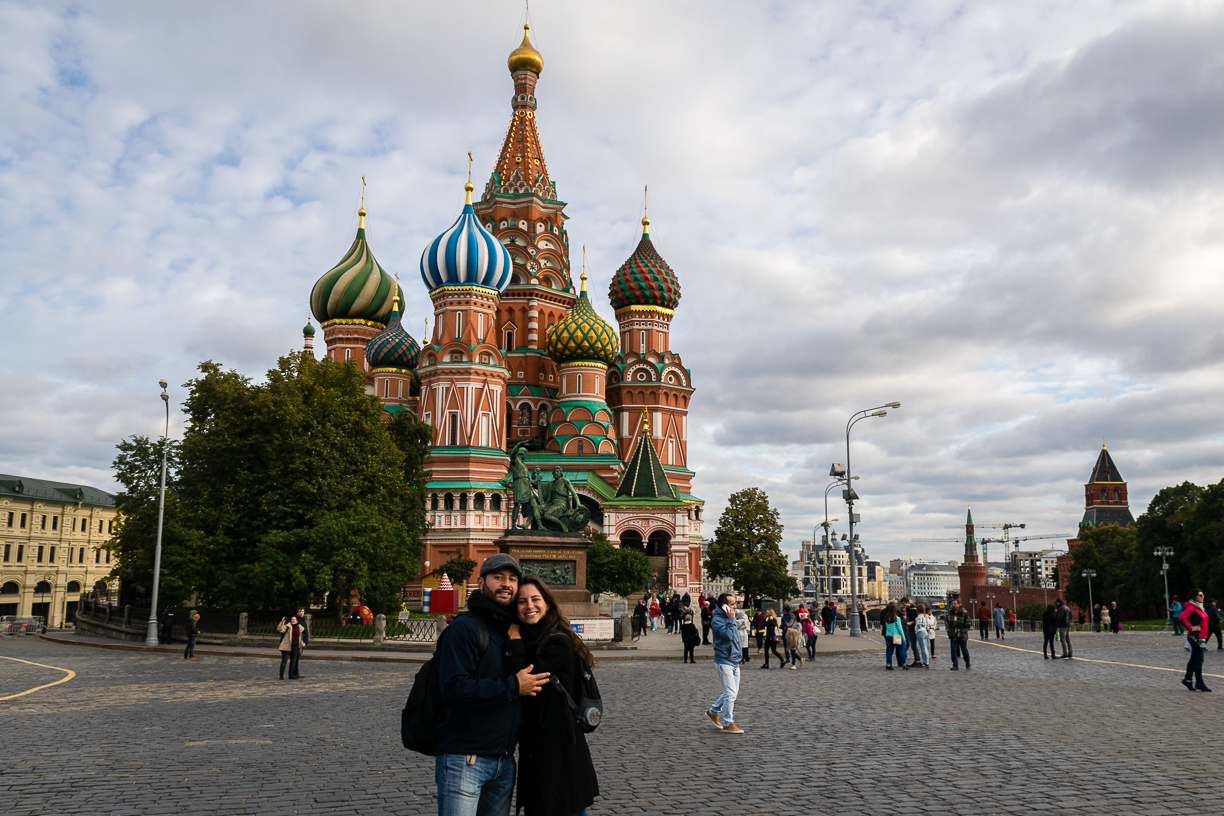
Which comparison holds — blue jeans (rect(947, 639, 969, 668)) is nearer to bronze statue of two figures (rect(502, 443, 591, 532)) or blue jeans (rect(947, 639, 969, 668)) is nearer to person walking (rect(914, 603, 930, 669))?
person walking (rect(914, 603, 930, 669))

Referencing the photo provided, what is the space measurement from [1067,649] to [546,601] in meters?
23.4

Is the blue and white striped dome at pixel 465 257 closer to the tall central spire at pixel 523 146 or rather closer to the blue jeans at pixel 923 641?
the tall central spire at pixel 523 146

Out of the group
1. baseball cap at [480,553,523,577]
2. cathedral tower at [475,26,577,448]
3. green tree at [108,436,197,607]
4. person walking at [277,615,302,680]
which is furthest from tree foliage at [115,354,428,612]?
cathedral tower at [475,26,577,448]

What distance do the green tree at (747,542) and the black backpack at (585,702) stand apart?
188 ft

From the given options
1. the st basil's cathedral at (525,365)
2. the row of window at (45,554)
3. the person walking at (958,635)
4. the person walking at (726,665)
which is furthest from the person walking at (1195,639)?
the row of window at (45,554)

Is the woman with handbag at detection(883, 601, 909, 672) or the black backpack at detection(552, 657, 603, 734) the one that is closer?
the black backpack at detection(552, 657, 603, 734)

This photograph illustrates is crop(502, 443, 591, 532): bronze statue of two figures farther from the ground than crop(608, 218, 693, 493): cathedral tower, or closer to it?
closer to it

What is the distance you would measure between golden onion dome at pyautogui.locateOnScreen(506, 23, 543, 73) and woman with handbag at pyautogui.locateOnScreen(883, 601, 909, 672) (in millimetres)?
65248

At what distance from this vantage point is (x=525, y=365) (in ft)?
226

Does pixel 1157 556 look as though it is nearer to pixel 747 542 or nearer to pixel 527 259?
pixel 747 542

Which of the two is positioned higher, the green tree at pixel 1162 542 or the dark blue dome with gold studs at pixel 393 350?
the dark blue dome with gold studs at pixel 393 350

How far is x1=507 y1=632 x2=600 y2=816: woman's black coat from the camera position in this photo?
14.9ft

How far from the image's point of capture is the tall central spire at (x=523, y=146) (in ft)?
237

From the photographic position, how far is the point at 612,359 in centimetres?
6994
